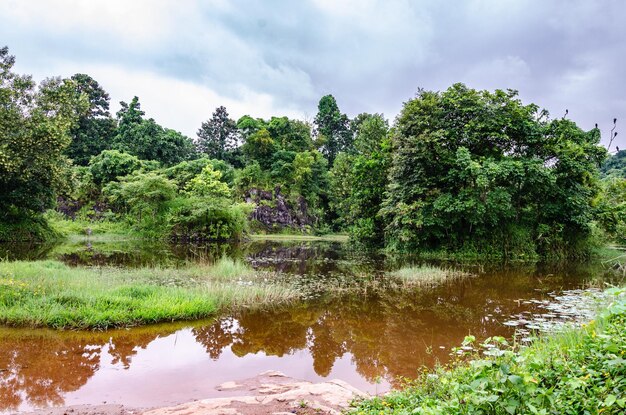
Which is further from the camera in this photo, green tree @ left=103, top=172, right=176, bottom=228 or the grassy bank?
green tree @ left=103, top=172, right=176, bottom=228

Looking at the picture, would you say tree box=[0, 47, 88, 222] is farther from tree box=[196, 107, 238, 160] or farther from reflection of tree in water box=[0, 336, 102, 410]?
tree box=[196, 107, 238, 160]

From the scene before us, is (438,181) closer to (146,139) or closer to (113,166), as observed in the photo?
(113,166)

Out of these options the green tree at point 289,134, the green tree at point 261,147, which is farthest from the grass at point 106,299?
the green tree at point 289,134

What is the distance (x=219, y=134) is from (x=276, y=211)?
15.6 meters

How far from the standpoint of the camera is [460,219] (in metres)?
21.1

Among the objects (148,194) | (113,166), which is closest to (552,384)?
(148,194)

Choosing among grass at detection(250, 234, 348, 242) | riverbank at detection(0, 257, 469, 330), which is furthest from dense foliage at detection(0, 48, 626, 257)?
riverbank at detection(0, 257, 469, 330)

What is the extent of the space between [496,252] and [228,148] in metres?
39.3

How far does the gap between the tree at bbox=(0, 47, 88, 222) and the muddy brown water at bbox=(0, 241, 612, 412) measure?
1613 centimetres

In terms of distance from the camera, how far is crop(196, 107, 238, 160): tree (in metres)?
51.2

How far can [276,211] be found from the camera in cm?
4378

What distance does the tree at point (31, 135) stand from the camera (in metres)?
18.8

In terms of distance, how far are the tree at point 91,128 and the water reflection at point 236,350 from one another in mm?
41241

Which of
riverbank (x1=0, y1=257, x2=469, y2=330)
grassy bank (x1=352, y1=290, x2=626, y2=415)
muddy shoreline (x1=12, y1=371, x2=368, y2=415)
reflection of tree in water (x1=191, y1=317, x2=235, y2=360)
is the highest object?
grassy bank (x1=352, y1=290, x2=626, y2=415)
